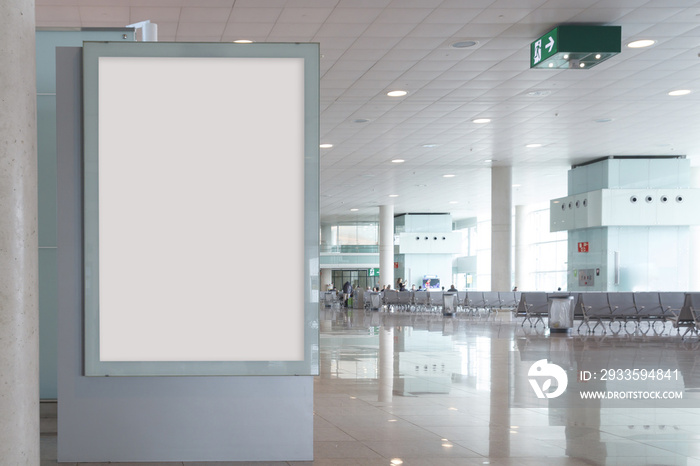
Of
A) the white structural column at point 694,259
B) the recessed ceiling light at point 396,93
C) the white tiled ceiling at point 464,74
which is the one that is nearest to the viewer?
the white tiled ceiling at point 464,74

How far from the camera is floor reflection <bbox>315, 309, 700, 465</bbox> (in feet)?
17.1

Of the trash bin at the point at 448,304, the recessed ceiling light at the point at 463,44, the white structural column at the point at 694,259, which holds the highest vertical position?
the recessed ceiling light at the point at 463,44

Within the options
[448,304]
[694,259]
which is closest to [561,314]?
[448,304]

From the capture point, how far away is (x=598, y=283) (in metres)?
26.1

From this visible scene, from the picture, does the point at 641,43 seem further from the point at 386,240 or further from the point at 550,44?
the point at 386,240

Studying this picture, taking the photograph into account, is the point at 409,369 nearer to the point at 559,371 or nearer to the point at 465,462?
the point at 559,371

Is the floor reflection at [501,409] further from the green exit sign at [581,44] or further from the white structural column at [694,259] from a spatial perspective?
the white structural column at [694,259]

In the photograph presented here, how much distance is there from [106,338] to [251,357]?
939mm

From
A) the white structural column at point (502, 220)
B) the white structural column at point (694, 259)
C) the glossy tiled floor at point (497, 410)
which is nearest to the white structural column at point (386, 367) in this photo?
the glossy tiled floor at point (497, 410)

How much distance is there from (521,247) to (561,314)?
29.9 m

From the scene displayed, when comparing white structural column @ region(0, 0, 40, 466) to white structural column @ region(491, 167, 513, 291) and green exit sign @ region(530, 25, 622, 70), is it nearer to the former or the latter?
green exit sign @ region(530, 25, 622, 70)

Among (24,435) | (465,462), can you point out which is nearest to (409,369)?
(465,462)

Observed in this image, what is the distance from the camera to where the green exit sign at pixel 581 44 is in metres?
11.3

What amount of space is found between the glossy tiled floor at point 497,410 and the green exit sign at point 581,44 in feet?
15.3
